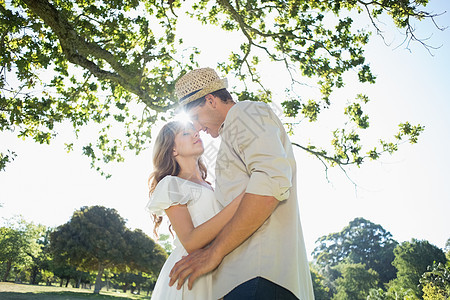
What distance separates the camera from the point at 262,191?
5.76 feet

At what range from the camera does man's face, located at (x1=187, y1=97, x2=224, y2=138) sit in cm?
249

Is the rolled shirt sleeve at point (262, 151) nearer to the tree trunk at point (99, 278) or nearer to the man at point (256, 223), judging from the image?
the man at point (256, 223)

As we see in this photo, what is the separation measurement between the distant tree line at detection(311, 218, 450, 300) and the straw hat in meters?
34.7

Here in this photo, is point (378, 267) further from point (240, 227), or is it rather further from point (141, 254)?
point (240, 227)

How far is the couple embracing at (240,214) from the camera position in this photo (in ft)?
5.78

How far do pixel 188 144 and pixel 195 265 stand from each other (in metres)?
1.65

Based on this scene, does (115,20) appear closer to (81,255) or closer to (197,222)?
(197,222)

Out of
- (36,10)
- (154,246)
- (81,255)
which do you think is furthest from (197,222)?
(154,246)

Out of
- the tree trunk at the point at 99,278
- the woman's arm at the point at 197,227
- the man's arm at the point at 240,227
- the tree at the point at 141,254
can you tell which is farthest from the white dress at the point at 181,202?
the tree trunk at the point at 99,278

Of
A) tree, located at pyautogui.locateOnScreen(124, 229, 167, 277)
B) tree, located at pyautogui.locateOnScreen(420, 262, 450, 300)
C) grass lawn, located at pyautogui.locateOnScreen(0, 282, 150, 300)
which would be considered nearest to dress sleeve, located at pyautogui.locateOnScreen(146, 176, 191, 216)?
grass lawn, located at pyautogui.locateOnScreen(0, 282, 150, 300)

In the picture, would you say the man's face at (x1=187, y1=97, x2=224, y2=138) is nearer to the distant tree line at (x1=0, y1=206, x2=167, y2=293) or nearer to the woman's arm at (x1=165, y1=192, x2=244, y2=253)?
the woman's arm at (x1=165, y1=192, x2=244, y2=253)

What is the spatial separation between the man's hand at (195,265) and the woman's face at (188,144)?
1493mm

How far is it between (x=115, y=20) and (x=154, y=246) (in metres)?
32.7

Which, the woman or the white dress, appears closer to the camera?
the woman
